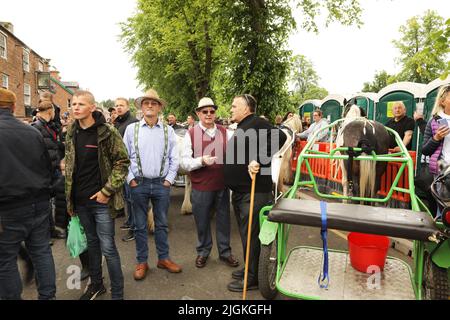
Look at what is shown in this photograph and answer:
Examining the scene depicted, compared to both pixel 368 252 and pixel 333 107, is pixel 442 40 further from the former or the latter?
pixel 333 107

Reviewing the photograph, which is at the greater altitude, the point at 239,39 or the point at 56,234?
the point at 239,39

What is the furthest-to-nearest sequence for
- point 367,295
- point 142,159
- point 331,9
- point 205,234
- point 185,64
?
point 185,64, point 331,9, point 205,234, point 142,159, point 367,295

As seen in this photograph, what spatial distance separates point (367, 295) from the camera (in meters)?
2.67

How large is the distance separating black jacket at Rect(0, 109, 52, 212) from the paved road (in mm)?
1259

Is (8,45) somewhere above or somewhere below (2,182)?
above

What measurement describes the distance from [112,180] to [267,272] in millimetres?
1680

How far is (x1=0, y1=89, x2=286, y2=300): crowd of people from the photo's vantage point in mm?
2607

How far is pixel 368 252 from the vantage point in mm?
3037

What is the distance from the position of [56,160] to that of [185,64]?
16.0 m

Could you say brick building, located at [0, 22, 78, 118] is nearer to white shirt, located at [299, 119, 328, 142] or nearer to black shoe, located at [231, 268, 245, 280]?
white shirt, located at [299, 119, 328, 142]

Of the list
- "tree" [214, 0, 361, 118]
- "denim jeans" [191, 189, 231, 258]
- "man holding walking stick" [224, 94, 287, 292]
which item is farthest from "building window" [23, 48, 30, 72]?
"man holding walking stick" [224, 94, 287, 292]

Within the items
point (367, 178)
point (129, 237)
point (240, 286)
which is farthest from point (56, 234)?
point (367, 178)

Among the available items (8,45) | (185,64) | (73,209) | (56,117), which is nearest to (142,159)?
(73,209)
